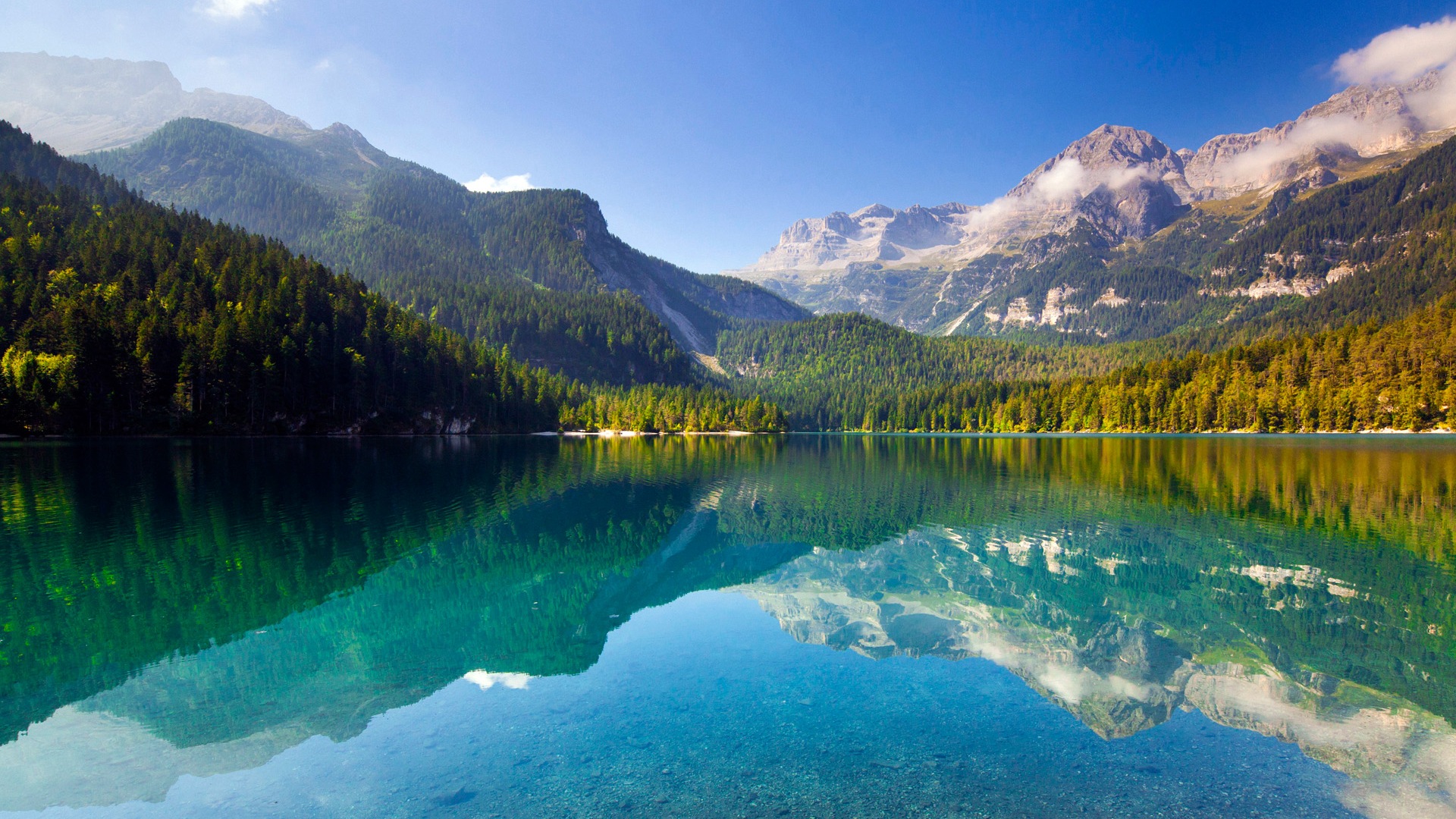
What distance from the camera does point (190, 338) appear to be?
Answer: 91.8m

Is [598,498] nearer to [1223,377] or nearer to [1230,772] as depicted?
[1230,772]

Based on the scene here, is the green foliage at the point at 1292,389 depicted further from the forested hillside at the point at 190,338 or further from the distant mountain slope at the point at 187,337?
the distant mountain slope at the point at 187,337

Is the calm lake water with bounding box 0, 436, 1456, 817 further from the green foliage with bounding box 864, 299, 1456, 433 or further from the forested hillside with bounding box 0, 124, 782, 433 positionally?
the green foliage with bounding box 864, 299, 1456, 433

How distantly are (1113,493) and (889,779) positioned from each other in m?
42.6

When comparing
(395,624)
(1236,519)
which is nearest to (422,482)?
(395,624)

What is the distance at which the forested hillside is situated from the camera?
82375mm

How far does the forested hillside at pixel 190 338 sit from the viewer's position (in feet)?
270

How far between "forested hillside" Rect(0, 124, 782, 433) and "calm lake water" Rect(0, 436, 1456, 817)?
217 ft

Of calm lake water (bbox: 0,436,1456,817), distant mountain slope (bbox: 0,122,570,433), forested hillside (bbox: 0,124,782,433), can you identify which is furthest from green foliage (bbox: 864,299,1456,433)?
distant mountain slope (bbox: 0,122,570,433)

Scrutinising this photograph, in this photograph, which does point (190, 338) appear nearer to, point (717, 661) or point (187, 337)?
point (187, 337)

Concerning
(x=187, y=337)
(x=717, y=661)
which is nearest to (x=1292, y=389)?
(x=717, y=661)

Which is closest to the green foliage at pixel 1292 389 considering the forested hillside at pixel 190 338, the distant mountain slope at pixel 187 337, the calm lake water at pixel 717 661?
the calm lake water at pixel 717 661

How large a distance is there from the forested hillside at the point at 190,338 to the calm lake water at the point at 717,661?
217 feet

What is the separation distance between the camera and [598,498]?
44.2 m
